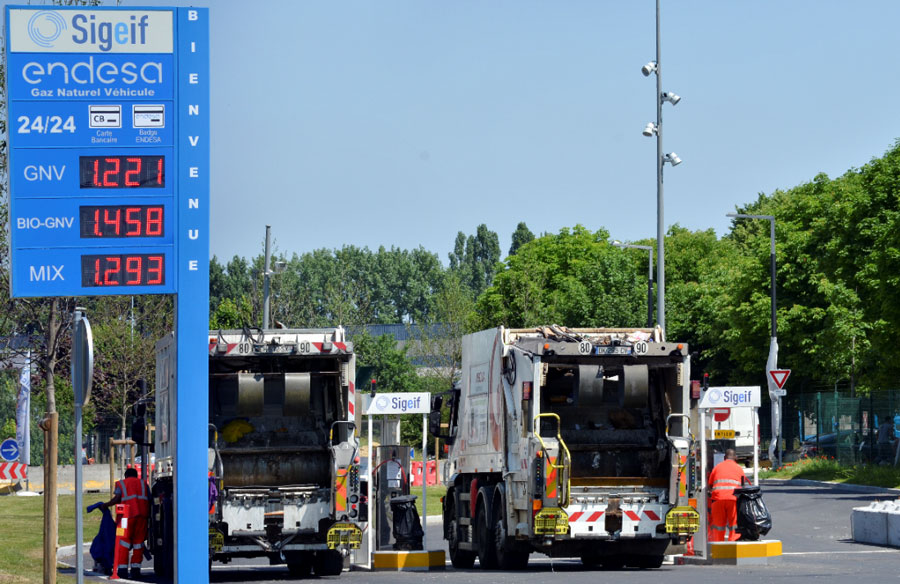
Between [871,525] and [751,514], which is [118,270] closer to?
[751,514]

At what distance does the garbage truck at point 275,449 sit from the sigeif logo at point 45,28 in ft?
13.4

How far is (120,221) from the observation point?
15.6 metres

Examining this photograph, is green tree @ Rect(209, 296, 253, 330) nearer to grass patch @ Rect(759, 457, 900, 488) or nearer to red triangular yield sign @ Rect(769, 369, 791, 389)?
grass patch @ Rect(759, 457, 900, 488)

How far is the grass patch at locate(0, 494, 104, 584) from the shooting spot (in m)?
17.5

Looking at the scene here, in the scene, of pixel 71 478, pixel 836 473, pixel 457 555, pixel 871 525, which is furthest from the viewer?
pixel 71 478

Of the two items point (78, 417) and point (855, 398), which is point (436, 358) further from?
point (78, 417)

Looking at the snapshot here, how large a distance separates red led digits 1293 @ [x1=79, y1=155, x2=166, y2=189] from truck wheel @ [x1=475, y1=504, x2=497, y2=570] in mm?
7108

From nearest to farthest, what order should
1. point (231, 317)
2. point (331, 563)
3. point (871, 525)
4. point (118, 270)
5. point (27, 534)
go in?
point (118, 270) → point (331, 563) → point (871, 525) → point (27, 534) → point (231, 317)

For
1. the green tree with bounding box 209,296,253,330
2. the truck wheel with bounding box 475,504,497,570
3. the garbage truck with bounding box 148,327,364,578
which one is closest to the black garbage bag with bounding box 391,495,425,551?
the truck wheel with bounding box 475,504,497,570

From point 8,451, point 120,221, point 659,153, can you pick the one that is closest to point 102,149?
point 120,221

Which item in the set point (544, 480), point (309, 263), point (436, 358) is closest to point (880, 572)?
point (544, 480)

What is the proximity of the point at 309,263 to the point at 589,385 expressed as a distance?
110 metres

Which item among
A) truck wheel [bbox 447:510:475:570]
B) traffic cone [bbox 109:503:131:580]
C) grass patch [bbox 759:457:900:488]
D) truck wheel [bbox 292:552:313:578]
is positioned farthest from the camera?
grass patch [bbox 759:457:900:488]

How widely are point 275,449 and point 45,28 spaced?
20.4 ft
